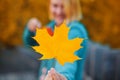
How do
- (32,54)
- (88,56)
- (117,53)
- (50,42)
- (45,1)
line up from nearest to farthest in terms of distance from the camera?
(50,42) → (117,53) → (88,56) → (45,1) → (32,54)

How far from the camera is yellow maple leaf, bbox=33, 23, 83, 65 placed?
90.1 inches

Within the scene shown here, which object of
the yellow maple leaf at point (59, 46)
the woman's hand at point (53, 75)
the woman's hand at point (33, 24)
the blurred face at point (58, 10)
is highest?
the blurred face at point (58, 10)

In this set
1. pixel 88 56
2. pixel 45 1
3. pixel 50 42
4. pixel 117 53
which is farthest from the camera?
pixel 45 1

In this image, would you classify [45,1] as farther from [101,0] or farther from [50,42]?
[50,42]

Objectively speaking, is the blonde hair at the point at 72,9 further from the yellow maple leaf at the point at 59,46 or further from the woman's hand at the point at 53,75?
the woman's hand at the point at 53,75

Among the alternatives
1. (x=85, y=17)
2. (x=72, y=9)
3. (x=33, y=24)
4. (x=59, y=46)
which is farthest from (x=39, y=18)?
(x=59, y=46)

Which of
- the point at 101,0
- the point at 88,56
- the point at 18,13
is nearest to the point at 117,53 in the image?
the point at 88,56

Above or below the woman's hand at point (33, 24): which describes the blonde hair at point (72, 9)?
above

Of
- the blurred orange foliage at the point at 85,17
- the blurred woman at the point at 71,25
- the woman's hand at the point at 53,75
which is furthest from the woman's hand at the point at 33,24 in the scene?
the blurred orange foliage at the point at 85,17

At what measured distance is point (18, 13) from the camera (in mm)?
6191

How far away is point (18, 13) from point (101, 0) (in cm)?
101

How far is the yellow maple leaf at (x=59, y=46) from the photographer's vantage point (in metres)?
2.29

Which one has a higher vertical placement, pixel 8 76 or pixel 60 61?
pixel 60 61

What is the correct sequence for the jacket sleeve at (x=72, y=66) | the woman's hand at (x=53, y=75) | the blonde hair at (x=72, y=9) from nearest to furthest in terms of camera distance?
the woman's hand at (x=53, y=75), the jacket sleeve at (x=72, y=66), the blonde hair at (x=72, y=9)
